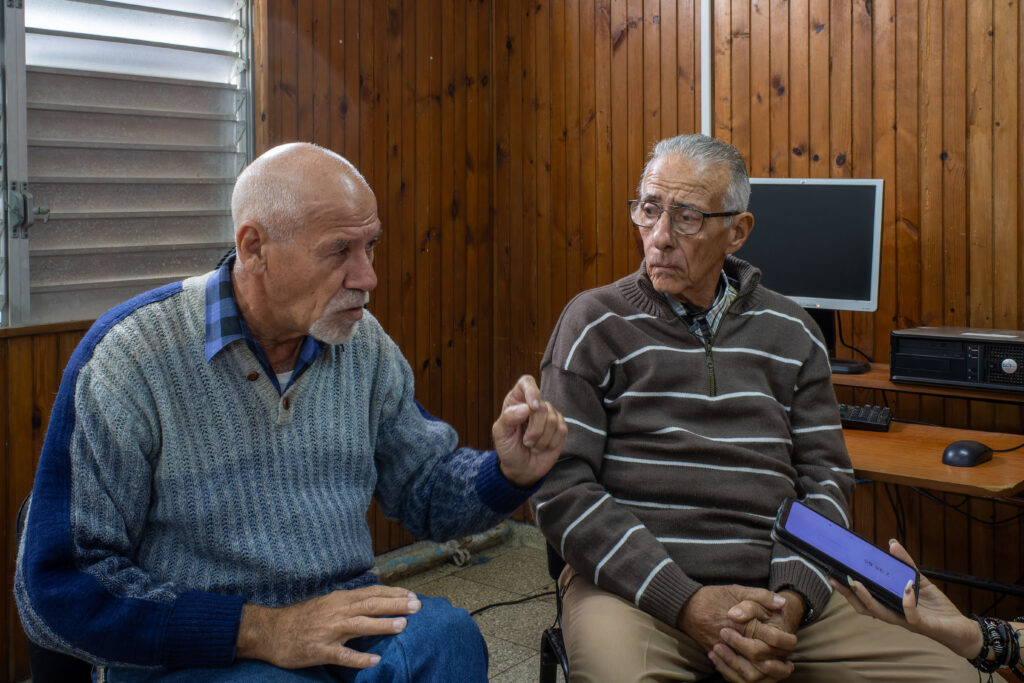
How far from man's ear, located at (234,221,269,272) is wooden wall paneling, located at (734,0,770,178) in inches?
79.9

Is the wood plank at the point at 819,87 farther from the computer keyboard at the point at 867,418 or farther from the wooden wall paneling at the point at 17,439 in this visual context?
the wooden wall paneling at the point at 17,439

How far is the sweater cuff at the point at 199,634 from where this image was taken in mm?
1217

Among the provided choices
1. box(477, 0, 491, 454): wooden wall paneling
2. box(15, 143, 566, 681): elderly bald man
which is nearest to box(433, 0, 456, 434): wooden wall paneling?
box(477, 0, 491, 454): wooden wall paneling

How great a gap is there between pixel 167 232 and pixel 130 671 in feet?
5.88

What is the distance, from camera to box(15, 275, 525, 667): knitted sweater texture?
1215mm

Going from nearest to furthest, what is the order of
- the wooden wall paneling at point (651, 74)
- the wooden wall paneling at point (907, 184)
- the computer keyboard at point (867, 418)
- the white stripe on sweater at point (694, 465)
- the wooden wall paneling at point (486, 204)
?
the white stripe on sweater at point (694, 465) → the computer keyboard at point (867, 418) → the wooden wall paneling at point (907, 184) → the wooden wall paneling at point (651, 74) → the wooden wall paneling at point (486, 204)

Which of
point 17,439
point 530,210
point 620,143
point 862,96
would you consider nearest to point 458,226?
point 530,210

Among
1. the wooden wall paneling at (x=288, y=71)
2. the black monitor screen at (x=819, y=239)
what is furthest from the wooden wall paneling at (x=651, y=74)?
the wooden wall paneling at (x=288, y=71)

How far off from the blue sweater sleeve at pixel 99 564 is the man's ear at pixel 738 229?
1.27 metres

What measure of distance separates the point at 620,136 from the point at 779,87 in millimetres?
628

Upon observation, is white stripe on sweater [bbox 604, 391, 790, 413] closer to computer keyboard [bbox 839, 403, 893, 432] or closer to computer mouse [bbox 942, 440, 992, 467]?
computer mouse [bbox 942, 440, 992, 467]

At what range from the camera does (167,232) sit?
280 cm

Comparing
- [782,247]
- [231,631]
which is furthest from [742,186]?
[231,631]

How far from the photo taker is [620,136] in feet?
11.0
